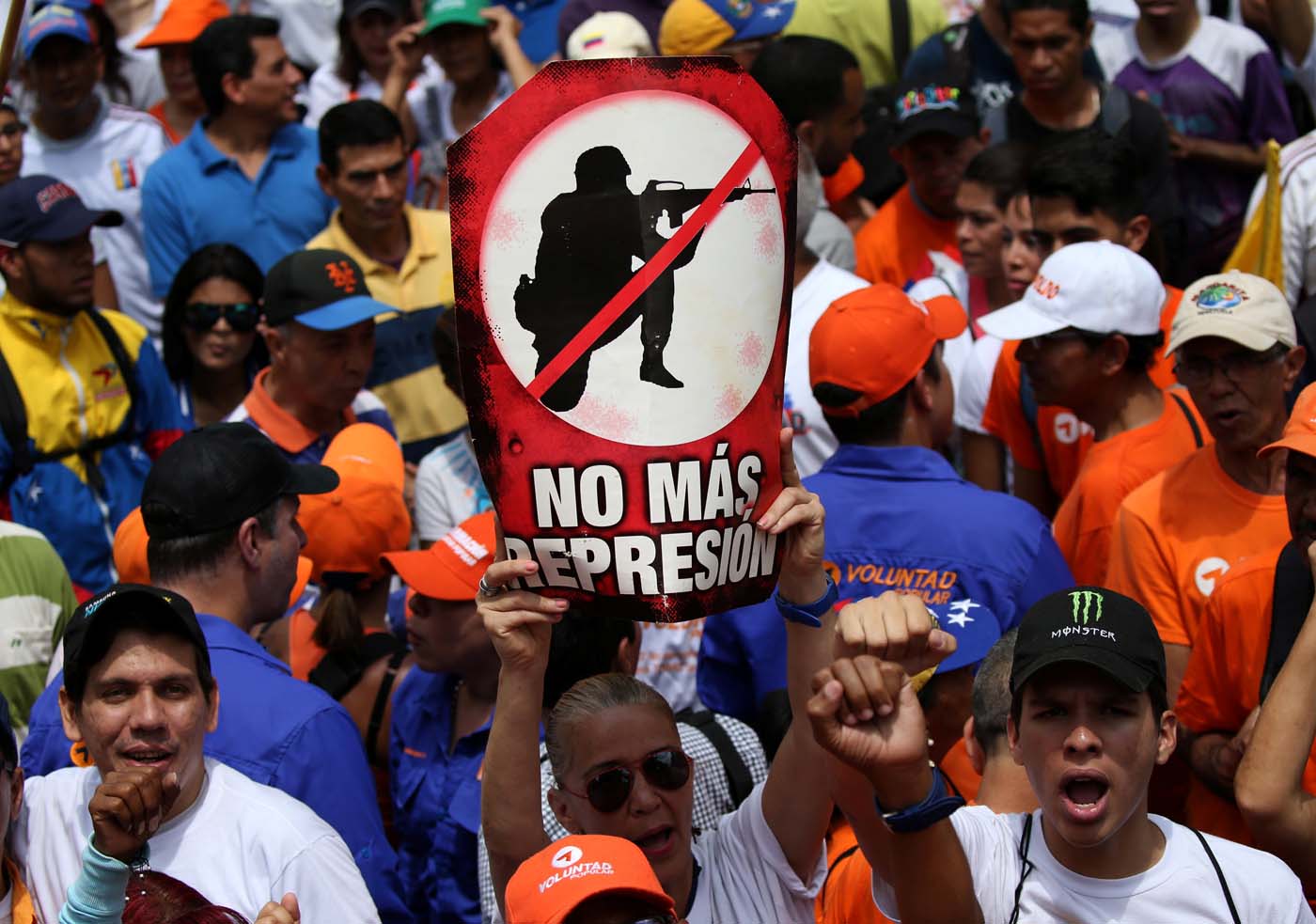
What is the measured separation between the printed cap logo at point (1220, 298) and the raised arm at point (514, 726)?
226 cm

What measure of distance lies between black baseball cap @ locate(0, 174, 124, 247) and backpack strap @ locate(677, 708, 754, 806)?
11.2 ft

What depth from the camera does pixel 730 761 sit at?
4230mm

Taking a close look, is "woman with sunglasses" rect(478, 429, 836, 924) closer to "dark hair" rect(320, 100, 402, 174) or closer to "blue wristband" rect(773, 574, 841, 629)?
"blue wristband" rect(773, 574, 841, 629)

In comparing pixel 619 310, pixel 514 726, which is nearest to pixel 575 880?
pixel 514 726

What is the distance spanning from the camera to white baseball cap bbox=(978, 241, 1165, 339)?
17.3 feet

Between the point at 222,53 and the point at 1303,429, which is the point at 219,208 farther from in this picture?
the point at 1303,429

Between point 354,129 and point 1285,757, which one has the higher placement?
point 354,129

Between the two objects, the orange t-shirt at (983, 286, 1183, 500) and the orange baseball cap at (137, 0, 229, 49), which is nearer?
the orange t-shirt at (983, 286, 1183, 500)

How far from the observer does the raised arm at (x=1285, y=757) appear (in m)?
3.60

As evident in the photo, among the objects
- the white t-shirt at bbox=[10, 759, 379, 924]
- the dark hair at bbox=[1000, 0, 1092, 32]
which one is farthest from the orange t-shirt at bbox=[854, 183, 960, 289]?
the white t-shirt at bbox=[10, 759, 379, 924]

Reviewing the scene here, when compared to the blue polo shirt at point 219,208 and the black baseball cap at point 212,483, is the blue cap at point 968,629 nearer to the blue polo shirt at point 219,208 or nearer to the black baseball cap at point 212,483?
the black baseball cap at point 212,483

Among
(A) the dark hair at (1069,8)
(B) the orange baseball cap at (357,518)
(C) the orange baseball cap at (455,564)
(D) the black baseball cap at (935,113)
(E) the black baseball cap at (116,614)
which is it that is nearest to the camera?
(E) the black baseball cap at (116,614)

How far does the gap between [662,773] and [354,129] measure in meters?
4.33

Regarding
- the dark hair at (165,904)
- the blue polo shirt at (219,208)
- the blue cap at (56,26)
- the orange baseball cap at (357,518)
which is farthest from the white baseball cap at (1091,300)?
the blue cap at (56,26)
